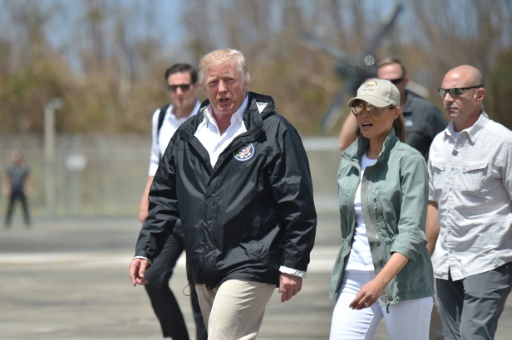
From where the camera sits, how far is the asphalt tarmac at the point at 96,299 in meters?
9.16

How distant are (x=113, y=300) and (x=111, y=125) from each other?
1682 inches

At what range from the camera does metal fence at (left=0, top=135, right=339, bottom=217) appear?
36.4m

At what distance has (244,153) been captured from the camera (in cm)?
525

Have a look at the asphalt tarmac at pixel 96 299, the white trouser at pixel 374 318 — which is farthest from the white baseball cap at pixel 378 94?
the asphalt tarmac at pixel 96 299

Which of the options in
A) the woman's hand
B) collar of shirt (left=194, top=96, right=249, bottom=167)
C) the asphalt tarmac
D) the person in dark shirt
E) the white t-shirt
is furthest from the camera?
the person in dark shirt

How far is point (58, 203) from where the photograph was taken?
123 ft

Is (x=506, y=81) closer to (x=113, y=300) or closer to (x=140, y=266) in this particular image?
(x=113, y=300)

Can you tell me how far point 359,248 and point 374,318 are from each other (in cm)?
31

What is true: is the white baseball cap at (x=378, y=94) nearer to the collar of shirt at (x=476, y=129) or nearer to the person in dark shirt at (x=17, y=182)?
the collar of shirt at (x=476, y=129)

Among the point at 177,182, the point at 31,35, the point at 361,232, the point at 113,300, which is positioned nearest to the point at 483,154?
the point at 361,232

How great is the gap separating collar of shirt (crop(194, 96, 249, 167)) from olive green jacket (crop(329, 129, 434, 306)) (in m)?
0.58

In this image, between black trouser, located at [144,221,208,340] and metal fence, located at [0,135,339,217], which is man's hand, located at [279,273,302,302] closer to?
black trouser, located at [144,221,208,340]

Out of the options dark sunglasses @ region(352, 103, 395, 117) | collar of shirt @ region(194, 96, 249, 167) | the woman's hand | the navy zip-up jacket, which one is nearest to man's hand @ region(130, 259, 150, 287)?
the navy zip-up jacket

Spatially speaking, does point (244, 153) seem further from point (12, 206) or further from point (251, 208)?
point (12, 206)
